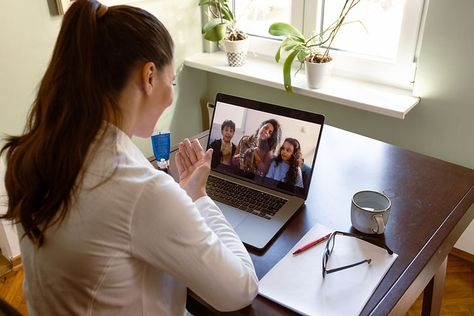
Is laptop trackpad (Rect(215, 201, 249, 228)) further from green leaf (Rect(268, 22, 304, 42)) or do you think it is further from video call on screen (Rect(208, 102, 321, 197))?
green leaf (Rect(268, 22, 304, 42))

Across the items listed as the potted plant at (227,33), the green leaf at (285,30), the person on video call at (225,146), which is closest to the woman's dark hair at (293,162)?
the person on video call at (225,146)

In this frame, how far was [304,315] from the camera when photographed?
0.80 meters

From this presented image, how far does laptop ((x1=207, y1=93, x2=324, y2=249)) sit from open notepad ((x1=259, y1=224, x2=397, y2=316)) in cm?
12

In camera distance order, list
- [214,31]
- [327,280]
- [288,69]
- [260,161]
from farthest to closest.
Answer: [214,31]
[288,69]
[260,161]
[327,280]

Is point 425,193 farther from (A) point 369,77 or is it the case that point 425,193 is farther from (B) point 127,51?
(A) point 369,77

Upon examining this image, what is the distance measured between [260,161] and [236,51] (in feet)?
3.86

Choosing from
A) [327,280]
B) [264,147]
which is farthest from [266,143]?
[327,280]

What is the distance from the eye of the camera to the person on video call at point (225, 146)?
1214mm

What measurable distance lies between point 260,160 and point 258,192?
0.08m

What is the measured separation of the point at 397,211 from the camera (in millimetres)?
1065

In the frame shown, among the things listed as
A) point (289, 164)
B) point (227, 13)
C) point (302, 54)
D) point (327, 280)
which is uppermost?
point (227, 13)

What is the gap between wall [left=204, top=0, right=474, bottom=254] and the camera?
63.8 inches

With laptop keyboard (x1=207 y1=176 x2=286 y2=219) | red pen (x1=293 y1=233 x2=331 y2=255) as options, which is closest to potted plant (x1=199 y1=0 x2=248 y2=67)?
laptop keyboard (x1=207 y1=176 x2=286 y2=219)

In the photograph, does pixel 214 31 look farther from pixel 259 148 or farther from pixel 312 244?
pixel 312 244
